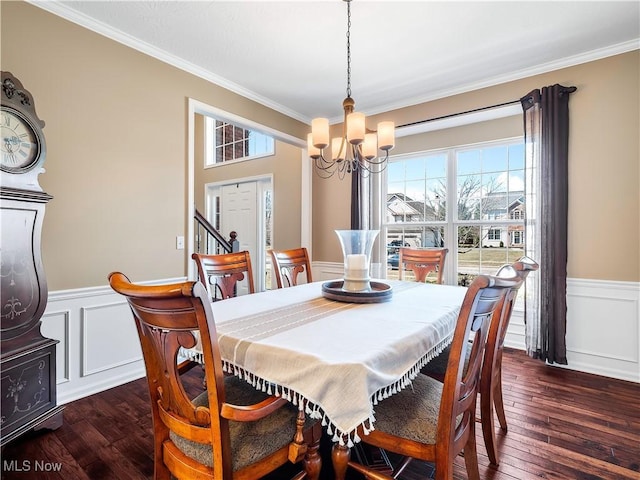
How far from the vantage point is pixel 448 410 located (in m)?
1.05

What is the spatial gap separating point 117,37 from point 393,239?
3.38 meters

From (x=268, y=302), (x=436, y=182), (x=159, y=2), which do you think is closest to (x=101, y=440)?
(x=268, y=302)

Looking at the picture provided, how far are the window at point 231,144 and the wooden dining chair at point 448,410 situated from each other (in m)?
4.39

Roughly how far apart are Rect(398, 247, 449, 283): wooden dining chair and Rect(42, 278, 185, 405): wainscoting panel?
2.31 metres

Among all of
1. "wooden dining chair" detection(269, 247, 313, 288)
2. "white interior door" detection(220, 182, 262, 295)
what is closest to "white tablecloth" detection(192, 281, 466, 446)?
"wooden dining chair" detection(269, 247, 313, 288)

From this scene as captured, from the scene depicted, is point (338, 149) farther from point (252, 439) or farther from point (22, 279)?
point (22, 279)

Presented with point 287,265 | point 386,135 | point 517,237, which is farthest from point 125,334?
point 517,237

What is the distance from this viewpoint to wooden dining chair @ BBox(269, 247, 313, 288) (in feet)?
8.20

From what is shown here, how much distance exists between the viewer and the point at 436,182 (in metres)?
3.92

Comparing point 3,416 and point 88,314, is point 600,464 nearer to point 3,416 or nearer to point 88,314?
point 3,416

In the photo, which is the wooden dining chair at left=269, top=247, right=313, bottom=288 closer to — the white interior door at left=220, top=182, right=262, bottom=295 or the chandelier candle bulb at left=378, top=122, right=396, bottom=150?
the chandelier candle bulb at left=378, top=122, right=396, bottom=150

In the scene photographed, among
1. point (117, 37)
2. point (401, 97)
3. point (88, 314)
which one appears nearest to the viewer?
point (88, 314)

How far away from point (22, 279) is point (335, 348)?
1726mm

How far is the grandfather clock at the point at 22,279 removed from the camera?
5.39 feet
